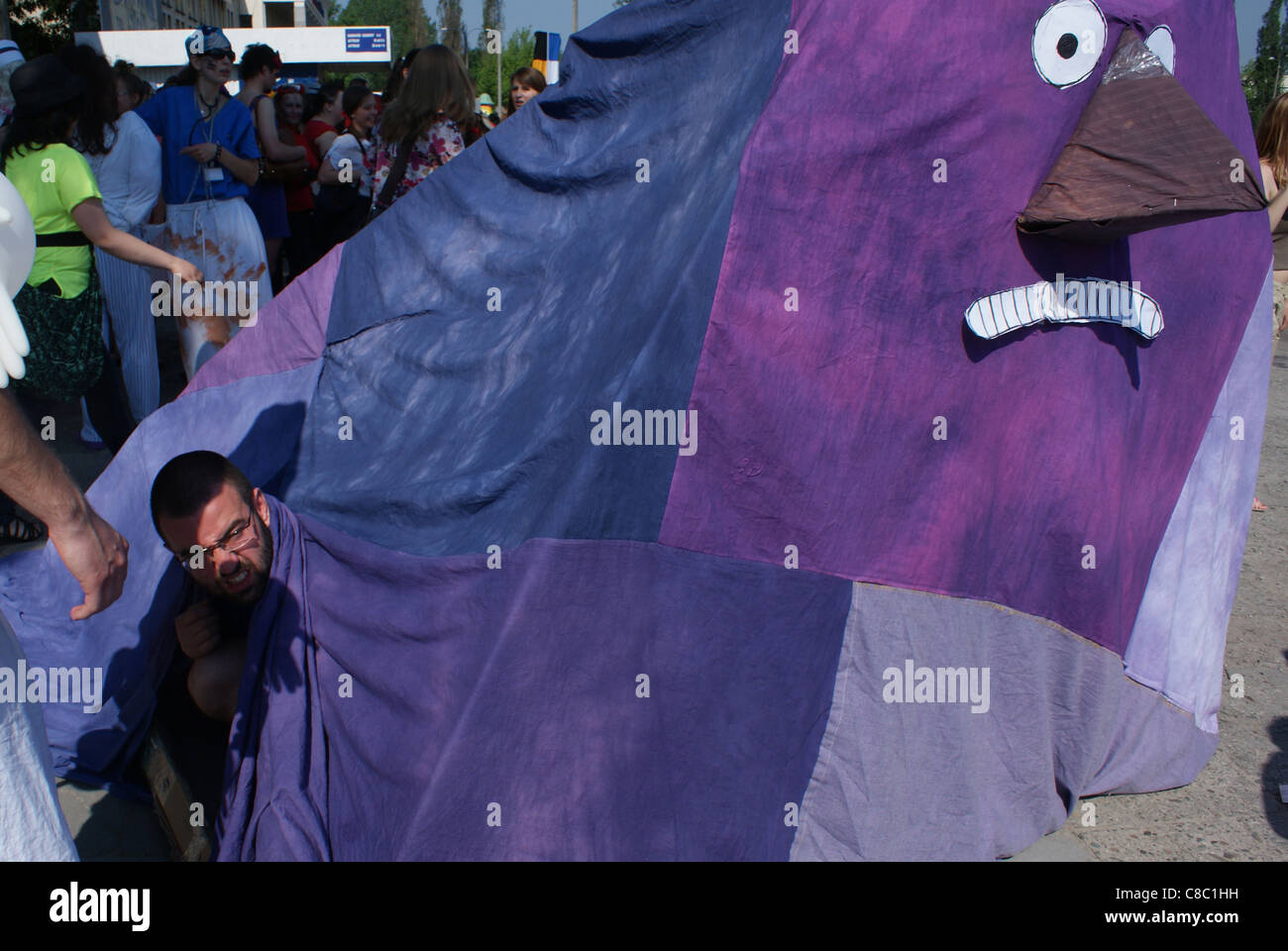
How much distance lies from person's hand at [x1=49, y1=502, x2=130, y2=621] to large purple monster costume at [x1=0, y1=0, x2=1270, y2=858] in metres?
1.01

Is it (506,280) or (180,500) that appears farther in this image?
(506,280)

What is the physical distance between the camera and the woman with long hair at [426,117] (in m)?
5.16

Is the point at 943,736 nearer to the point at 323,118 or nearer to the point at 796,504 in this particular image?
the point at 796,504

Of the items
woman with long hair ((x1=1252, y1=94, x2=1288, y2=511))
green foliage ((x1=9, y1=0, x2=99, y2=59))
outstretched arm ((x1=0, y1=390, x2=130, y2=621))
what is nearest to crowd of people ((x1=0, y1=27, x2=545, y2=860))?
outstretched arm ((x1=0, y1=390, x2=130, y2=621))

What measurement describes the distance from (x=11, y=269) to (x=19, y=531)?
11.3 ft

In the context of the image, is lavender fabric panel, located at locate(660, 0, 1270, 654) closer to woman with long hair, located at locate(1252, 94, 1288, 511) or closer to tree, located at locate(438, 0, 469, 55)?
woman with long hair, located at locate(1252, 94, 1288, 511)

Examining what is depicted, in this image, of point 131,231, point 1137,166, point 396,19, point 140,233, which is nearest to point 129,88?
point 140,233

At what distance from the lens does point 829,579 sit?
8.91 feet

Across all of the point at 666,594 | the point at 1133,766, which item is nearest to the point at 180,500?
the point at 666,594

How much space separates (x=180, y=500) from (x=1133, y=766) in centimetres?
286

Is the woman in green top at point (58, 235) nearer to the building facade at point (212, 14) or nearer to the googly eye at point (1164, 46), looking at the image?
the googly eye at point (1164, 46)

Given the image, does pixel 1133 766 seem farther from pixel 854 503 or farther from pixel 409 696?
pixel 409 696

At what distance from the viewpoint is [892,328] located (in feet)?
8.93
